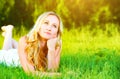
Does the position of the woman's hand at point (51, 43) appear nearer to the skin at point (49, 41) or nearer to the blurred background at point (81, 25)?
the skin at point (49, 41)

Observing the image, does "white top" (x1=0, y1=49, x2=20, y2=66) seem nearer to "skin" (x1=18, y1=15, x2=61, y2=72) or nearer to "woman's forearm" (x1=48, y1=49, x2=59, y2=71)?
"skin" (x1=18, y1=15, x2=61, y2=72)

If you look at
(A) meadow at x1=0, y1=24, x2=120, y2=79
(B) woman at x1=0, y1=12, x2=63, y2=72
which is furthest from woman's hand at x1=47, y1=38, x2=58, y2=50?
(A) meadow at x1=0, y1=24, x2=120, y2=79

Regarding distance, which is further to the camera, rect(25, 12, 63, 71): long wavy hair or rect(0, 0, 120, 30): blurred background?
rect(0, 0, 120, 30): blurred background

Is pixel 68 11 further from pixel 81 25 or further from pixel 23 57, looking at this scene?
pixel 23 57

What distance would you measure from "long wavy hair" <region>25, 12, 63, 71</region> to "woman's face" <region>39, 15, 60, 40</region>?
25 millimetres

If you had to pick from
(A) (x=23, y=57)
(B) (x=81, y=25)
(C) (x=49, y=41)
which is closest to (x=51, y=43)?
(C) (x=49, y=41)

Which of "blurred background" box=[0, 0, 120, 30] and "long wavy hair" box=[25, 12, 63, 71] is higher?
"blurred background" box=[0, 0, 120, 30]

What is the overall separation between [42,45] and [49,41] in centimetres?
6

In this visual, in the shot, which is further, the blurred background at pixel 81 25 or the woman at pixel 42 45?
the blurred background at pixel 81 25

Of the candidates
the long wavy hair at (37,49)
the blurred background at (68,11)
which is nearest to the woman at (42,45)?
the long wavy hair at (37,49)

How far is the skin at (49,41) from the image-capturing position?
2588 mm

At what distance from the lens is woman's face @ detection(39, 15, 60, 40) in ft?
8.52

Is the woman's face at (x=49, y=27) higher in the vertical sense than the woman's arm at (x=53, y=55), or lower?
higher

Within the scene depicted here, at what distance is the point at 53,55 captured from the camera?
2602 mm
